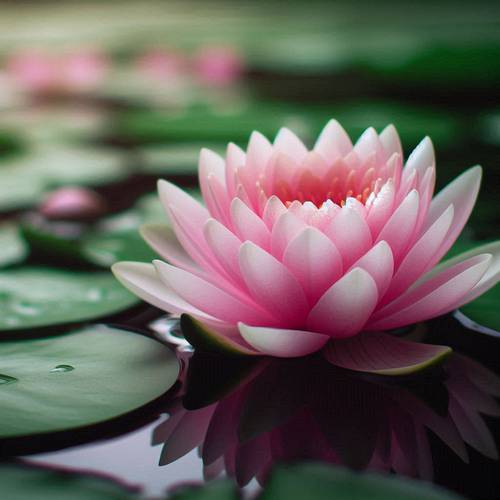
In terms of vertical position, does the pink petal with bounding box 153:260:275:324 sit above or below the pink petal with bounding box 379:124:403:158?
below

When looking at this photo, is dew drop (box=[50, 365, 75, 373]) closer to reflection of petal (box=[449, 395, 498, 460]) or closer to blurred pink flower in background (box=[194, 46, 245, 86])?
reflection of petal (box=[449, 395, 498, 460])

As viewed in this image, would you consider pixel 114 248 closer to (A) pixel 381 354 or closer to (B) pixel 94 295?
(B) pixel 94 295

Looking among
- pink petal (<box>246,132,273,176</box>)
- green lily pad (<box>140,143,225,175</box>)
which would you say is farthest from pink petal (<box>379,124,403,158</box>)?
green lily pad (<box>140,143,225,175</box>)

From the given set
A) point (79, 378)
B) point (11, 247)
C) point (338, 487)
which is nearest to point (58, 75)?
point (11, 247)

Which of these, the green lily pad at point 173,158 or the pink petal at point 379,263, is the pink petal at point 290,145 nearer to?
the pink petal at point 379,263

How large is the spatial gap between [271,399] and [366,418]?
86 millimetres

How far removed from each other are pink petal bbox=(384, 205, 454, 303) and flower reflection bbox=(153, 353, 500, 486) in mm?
87

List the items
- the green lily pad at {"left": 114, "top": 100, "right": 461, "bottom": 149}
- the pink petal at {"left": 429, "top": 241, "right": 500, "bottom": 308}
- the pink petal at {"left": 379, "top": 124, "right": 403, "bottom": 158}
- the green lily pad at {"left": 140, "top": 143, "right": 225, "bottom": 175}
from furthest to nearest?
the green lily pad at {"left": 114, "top": 100, "right": 461, "bottom": 149} < the green lily pad at {"left": 140, "top": 143, "right": 225, "bottom": 175} < the pink petal at {"left": 379, "top": 124, "right": 403, "bottom": 158} < the pink petal at {"left": 429, "top": 241, "right": 500, "bottom": 308}

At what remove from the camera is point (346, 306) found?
58cm

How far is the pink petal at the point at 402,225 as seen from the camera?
0.59 meters

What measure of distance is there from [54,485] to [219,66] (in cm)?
215

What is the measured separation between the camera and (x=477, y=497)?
0.45 metres

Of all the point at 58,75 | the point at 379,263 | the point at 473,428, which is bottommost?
the point at 58,75

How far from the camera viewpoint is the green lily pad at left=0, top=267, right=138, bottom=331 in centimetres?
76
